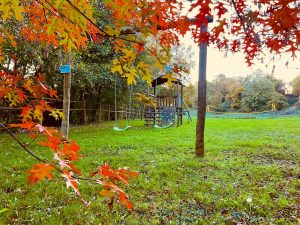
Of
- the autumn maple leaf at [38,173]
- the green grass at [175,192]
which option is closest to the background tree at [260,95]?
the green grass at [175,192]

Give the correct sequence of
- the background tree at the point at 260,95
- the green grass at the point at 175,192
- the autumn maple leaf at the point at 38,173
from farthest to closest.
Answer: the background tree at the point at 260,95
the green grass at the point at 175,192
the autumn maple leaf at the point at 38,173

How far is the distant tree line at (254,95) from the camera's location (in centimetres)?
3228

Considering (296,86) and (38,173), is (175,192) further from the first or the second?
(296,86)

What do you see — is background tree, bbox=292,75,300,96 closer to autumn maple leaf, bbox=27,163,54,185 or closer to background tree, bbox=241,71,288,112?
background tree, bbox=241,71,288,112

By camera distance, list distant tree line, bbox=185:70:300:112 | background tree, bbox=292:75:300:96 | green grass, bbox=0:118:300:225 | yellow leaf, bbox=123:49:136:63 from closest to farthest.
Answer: yellow leaf, bbox=123:49:136:63, green grass, bbox=0:118:300:225, background tree, bbox=292:75:300:96, distant tree line, bbox=185:70:300:112

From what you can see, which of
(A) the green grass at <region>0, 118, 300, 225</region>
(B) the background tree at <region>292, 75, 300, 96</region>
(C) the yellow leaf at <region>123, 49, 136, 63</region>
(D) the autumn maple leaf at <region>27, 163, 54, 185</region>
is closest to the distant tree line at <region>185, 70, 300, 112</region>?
(B) the background tree at <region>292, 75, 300, 96</region>

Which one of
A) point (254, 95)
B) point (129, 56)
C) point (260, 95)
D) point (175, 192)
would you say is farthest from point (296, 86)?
point (129, 56)

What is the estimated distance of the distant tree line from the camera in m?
32.3

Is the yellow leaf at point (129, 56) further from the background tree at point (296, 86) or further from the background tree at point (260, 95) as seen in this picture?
the background tree at point (296, 86)

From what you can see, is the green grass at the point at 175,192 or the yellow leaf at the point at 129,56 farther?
the green grass at the point at 175,192

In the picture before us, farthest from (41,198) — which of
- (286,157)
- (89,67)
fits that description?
(89,67)

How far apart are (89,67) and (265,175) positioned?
7.76 metres

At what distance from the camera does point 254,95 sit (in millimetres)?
33719

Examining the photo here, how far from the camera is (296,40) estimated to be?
190cm
